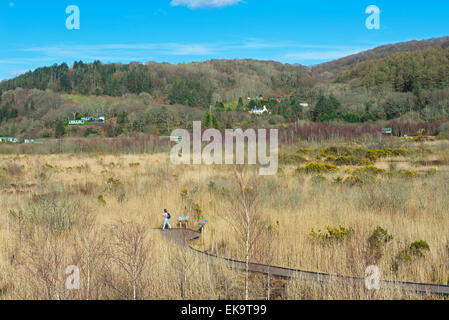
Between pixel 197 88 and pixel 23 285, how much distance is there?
117630 millimetres

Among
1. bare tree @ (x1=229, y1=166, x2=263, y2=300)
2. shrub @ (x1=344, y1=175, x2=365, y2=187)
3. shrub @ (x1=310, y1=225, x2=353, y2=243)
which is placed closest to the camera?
bare tree @ (x1=229, y1=166, x2=263, y2=300)

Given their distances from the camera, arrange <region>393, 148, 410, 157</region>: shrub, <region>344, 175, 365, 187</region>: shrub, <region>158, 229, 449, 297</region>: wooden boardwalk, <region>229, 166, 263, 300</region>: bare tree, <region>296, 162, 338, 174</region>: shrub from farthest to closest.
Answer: <region>393, 148, 410, 157</region>: shrub
<region>296, 162, 338, 174</region>: shrub
<region>344, 175, 365, 187</region>: shrub
<region>158, 229, 449, 297</region>: wooden boardwalk
<region>229, 166, 263, 300</region>: bare tree

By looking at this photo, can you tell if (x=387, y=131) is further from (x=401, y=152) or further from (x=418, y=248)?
(x=418, y=248)

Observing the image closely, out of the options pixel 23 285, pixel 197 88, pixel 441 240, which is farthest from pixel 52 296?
pixel 197 88

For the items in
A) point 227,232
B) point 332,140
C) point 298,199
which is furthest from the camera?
point 332,140

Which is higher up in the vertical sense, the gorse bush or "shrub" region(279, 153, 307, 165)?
Result: "shrub" region(279, 153, 307, 165)

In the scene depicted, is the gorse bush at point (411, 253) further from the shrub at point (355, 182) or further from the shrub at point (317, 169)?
the shrub at point (317, 169)

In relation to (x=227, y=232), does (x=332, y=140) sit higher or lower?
higher

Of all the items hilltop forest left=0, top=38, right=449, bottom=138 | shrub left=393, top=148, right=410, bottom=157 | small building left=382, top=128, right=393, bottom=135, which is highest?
hilltop forest left=0, top=38, right=449, bottom=138

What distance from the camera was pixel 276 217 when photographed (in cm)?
888

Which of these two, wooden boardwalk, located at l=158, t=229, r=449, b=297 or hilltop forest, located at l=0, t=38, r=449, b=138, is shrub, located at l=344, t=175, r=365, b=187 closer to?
wooden boardwalk, located at l=158, t=229, r=449, b=297

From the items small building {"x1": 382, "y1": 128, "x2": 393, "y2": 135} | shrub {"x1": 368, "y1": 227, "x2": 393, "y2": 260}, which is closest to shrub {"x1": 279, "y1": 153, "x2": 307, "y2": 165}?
shrub {"x1": 368, "y1": 227, "x2": 393, "y2": 260}
